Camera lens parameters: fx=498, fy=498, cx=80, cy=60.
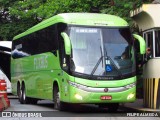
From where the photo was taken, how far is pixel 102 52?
16859mm

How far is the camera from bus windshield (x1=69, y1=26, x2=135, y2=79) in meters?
16.6

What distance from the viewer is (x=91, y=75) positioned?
16500 millimetres

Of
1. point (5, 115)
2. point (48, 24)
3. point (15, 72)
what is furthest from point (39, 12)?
point (5, 115)

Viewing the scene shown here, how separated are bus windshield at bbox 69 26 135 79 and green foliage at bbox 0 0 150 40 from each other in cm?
396

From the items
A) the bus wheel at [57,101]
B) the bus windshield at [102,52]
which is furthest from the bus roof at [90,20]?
the bus wheel at [57,101]

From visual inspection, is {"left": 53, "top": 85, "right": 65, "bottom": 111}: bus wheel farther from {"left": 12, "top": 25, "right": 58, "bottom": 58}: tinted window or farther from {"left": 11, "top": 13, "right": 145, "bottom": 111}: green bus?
{"left": 12, "top": 25, "right": 58, "bottom": 58}: tinted window

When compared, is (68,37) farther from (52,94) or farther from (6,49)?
(6,49)

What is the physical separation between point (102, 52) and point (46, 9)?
1355 centimetres

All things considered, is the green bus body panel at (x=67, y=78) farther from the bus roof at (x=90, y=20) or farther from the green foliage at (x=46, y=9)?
the green foliage at (x=46, y=9)

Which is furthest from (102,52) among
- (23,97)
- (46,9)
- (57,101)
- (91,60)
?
(46,9)

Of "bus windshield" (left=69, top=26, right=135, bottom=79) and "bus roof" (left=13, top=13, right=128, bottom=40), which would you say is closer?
"bus windshield" (left=69, top=26, right=135, bottom=79)

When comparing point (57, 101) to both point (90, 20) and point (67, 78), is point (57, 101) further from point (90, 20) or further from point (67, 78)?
point (90, 20)

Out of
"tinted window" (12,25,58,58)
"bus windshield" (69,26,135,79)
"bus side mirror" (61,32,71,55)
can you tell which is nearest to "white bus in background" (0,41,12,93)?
"tinted window" (12,25,58,58)

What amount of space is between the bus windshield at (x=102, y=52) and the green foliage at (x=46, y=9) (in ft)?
13.0
